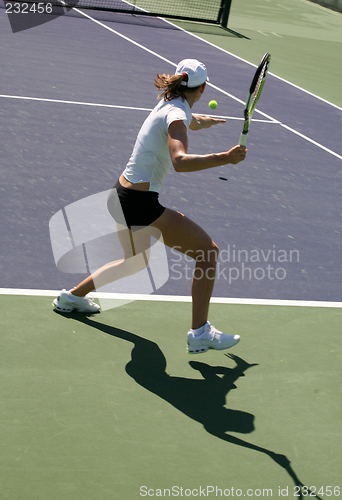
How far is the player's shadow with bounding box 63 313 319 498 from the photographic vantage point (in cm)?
360

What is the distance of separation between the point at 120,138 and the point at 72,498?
625 centimetres

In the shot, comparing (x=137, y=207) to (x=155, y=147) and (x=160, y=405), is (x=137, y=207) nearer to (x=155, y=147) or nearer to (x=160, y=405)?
(x=155, y=147)

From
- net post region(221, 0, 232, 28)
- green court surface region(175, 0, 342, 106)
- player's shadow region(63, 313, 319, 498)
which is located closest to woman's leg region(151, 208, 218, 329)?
player's shadow region(63, 313, 319, 498)

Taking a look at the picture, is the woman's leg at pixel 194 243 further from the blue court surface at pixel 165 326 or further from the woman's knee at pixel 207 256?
the blue court surface at pixel 165 326

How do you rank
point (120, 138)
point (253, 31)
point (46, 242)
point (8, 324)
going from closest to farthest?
point (8, 324), point (46, 242), point (120, 138), point (253, 31)

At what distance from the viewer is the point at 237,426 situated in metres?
3.65

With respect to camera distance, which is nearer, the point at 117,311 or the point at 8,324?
the point at 8,324

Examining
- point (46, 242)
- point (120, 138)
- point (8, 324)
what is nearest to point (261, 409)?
point (8, 324)

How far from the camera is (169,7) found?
23500 mm

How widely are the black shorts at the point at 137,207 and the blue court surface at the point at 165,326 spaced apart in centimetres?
86

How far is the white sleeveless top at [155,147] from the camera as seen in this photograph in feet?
12.8

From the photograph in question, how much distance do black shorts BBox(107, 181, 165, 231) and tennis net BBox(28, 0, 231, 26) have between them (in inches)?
624

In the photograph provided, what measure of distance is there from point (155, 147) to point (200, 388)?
162 centimetres

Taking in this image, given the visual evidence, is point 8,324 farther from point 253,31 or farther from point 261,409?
point 253,31
